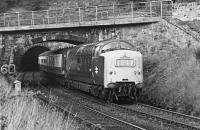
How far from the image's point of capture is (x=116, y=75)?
1858cm

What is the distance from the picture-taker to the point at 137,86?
18.9m

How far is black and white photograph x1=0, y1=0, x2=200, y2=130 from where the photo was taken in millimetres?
13008

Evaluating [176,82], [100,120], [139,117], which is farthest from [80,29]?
[100,120]

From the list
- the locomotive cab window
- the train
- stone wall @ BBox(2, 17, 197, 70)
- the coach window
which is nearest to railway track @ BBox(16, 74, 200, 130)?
the train

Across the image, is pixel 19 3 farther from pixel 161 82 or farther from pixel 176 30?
pixel 161 82

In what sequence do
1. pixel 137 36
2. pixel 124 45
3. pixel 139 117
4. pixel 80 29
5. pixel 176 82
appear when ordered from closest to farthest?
pixel 139 117
pixel 176 82
pixel 124 45
pixel 137 36
pixel 80 29

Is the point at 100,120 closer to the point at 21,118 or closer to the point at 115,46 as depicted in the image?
the point at 21,118

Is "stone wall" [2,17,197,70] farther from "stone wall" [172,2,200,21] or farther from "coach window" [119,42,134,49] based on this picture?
"coach window" [119,42,134,49]

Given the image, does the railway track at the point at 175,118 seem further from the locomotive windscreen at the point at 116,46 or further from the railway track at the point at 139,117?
the locomotive windscreen at the point at 116,46

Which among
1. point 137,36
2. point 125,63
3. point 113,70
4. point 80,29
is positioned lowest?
point 113,70

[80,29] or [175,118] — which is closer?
[175,118]

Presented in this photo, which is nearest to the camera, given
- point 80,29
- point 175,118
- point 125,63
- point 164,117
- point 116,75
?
point 175,118

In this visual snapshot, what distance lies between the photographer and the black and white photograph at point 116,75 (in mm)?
13008

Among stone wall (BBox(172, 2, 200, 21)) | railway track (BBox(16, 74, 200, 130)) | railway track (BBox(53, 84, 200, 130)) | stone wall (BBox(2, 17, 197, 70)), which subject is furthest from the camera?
stone wall (BBox(172, 2, 200, 21))
